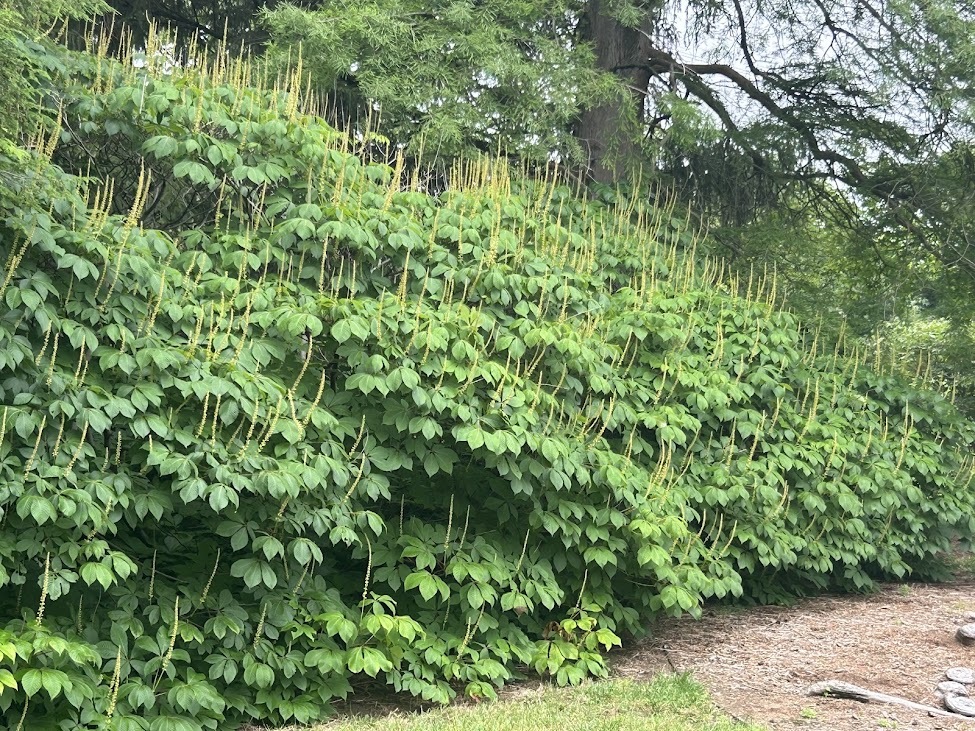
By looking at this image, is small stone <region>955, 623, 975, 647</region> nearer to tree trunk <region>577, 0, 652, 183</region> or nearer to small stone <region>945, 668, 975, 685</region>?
small stone <region>945, 668, 975, 685</region>

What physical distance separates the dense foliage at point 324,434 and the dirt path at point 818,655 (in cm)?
36

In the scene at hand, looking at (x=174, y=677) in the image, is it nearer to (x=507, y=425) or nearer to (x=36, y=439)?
(x=36, y=439)

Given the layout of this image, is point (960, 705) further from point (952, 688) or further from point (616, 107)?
point (616, 107)

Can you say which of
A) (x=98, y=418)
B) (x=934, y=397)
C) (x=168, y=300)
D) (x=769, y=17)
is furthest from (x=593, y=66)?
(x=98, y=418)

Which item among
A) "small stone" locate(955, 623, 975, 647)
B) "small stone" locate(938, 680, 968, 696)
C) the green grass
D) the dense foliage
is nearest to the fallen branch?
"small stone" locate(938, 680, 968, 696)

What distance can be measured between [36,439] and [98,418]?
0.86 ft

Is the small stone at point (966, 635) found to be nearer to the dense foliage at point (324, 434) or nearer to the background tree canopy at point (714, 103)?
the dense foliage at point (324, 434)

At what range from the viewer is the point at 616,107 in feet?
28.1

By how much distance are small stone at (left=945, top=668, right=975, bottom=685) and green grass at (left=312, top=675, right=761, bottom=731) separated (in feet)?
4.42

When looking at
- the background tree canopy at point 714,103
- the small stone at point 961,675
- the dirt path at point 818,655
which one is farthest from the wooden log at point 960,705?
the background tree canopy at point 714,103

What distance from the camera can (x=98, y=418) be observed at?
3990mm

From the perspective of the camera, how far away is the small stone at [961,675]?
17.4 feet

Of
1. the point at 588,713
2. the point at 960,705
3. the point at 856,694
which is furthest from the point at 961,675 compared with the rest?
the point at 588,713

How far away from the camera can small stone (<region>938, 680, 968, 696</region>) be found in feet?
16.7
